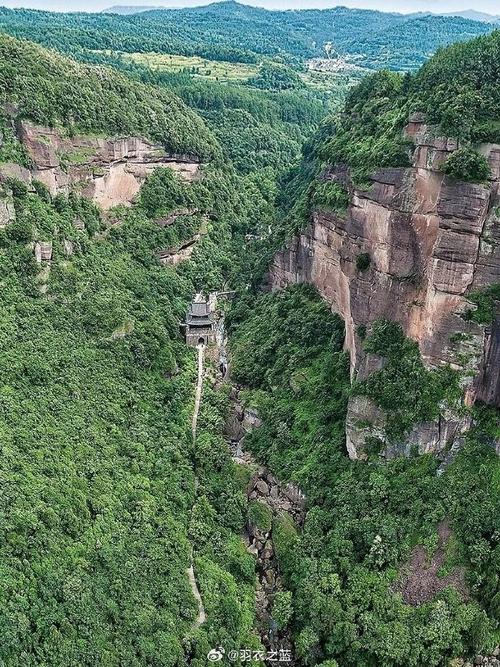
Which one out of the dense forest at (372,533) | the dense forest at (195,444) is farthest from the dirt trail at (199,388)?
the dense forest at (372,533)

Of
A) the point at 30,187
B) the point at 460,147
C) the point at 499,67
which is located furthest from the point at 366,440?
the point at 30,187

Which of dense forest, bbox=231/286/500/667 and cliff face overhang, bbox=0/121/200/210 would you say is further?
cliff face overhang, bbox=0/121/200/210

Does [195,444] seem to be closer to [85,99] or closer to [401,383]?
[401,383]

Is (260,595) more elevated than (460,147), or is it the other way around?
(460,147)

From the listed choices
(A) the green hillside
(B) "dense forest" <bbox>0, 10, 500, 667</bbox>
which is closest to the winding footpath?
(B) "dense forest" <bbox>0, 10, 500, 667</bbox>

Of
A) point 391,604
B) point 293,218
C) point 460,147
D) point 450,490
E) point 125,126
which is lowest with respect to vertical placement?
point 391,604

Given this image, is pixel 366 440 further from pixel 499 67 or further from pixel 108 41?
pixel 108 41

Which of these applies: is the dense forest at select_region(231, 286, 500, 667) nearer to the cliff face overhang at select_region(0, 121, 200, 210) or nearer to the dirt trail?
the dirt trail
